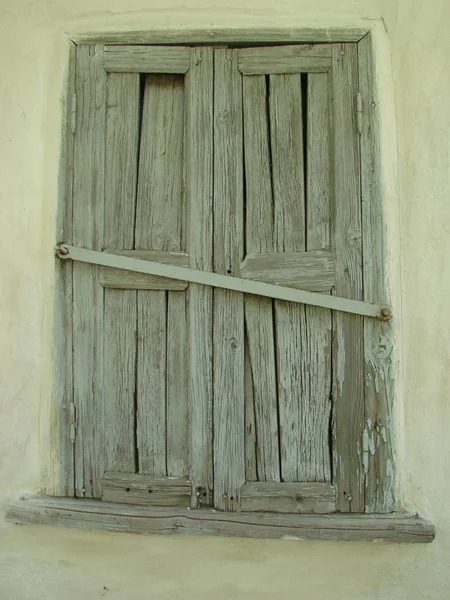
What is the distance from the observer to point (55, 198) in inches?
95.8

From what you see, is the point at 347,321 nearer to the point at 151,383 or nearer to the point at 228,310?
the point at 228,310

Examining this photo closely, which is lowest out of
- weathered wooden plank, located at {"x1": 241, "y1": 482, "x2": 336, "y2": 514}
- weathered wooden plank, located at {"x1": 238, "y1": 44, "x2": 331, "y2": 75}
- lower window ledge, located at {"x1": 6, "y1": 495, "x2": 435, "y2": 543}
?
lower window ledge, located at {"x1": 6, "y1": 495, "x2": 435, "y2": 543}

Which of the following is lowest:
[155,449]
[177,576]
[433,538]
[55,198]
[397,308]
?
[177,576]

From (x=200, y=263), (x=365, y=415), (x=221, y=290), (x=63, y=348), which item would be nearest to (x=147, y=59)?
(x=200, y=263)

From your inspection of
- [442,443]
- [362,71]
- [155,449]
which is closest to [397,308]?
[442,443]

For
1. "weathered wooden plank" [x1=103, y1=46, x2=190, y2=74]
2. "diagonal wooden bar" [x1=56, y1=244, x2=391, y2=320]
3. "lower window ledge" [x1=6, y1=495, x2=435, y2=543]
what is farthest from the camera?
"weathered wooden plank" [x1=103, y1=46, x2=190, y2=74]

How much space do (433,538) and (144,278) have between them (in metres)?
1.46

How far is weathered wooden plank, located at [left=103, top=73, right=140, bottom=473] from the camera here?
2410mm

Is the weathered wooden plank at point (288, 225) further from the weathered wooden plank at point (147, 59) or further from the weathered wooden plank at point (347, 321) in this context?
the weathered wooden plank at point (147, 59)

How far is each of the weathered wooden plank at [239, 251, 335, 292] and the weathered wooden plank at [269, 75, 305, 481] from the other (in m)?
0.05

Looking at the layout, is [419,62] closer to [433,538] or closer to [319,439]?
[319,439]

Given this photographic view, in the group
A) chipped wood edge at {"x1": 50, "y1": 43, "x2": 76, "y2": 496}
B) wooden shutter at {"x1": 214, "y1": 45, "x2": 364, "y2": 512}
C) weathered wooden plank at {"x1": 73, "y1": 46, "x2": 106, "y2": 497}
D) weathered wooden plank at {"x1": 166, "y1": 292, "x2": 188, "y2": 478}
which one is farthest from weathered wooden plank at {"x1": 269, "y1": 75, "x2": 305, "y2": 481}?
chipped wood edge at {"x1": 50, "y1": 43, "x2": 76, "y2": 496}

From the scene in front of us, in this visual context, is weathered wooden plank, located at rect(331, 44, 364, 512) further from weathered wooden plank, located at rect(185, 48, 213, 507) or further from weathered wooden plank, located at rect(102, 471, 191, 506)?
weathered wooden plank, located at rect(102, 471, 191, 506)

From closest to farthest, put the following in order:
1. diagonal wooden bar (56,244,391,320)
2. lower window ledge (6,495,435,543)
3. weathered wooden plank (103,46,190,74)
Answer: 1. lower window ledge (6,495,435,543)
2. diagonal wooden bar (56,244,391,320)
3. weathered wooden plank (103,46,190,74)
